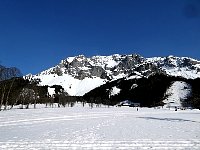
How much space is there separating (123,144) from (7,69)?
215 ft

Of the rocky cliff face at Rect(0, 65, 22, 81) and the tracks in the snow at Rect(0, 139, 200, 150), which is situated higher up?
the rocky cliff face at Rect(0, 65, 22, 81)

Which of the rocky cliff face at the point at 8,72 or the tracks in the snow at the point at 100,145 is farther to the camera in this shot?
the rocky cliff face at the point at 8,72

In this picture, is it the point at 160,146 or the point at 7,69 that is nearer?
the point at 160,146

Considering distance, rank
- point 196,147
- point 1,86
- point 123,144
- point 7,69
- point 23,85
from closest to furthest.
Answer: point 196,147 → point 123,144 → point 7,69 → point 1,86 → point 23,85

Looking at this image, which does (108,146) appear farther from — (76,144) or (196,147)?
(196,147)

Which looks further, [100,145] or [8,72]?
[8,72]

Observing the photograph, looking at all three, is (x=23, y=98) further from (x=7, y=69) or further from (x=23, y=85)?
(x=7, y=69)

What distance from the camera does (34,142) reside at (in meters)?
22.1

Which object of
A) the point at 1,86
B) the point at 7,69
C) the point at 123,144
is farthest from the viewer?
the point at 1,86

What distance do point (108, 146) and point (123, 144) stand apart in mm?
1324

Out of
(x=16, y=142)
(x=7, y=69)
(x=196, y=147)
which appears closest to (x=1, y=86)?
(x=7, y=69)

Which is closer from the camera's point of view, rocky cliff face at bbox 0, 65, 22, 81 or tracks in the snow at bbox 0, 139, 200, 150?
tracks in the snow at bbox 0, 139, 200, 150

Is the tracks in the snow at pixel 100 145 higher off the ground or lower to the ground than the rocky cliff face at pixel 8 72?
lower

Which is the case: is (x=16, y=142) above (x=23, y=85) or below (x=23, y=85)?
below
